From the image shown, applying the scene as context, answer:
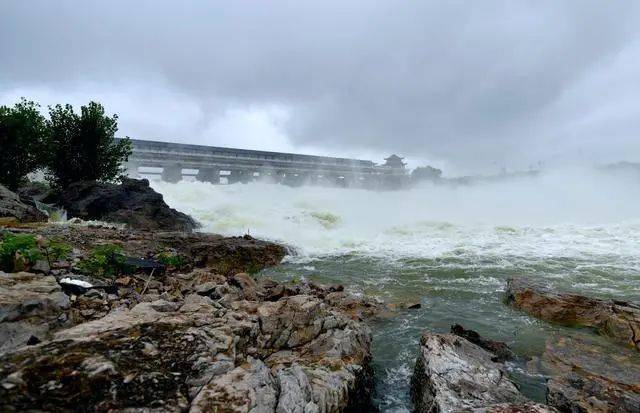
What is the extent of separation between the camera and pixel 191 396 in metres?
2.82

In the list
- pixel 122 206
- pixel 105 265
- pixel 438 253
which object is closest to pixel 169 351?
pixel 105 265

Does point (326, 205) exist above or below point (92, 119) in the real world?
below

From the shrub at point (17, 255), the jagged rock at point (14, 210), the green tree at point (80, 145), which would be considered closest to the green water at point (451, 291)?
the shrub at point (17, 255)

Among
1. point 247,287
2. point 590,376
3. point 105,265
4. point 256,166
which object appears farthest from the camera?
point 256,166

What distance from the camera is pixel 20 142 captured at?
1836 centimetres

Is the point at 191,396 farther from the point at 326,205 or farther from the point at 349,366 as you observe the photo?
the point at 326,205

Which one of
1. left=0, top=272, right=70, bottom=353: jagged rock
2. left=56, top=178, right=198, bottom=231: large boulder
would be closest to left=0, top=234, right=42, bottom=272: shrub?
left=0, top=272, right=70, bottom=353: jagged rock

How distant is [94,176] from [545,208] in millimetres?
35639

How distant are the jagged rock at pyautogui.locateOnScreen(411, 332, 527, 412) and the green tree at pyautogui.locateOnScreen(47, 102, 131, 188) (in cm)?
2351

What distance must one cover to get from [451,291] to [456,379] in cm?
578

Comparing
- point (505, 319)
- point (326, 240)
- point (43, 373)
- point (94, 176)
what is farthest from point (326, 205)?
point (43, 373)

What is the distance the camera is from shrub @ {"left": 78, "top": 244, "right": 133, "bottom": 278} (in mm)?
6809

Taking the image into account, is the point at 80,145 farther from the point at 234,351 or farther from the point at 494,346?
the point at 494,346

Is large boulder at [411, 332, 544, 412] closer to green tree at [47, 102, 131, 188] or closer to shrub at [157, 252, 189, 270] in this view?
shrub at [157, 252, 189, 270]
